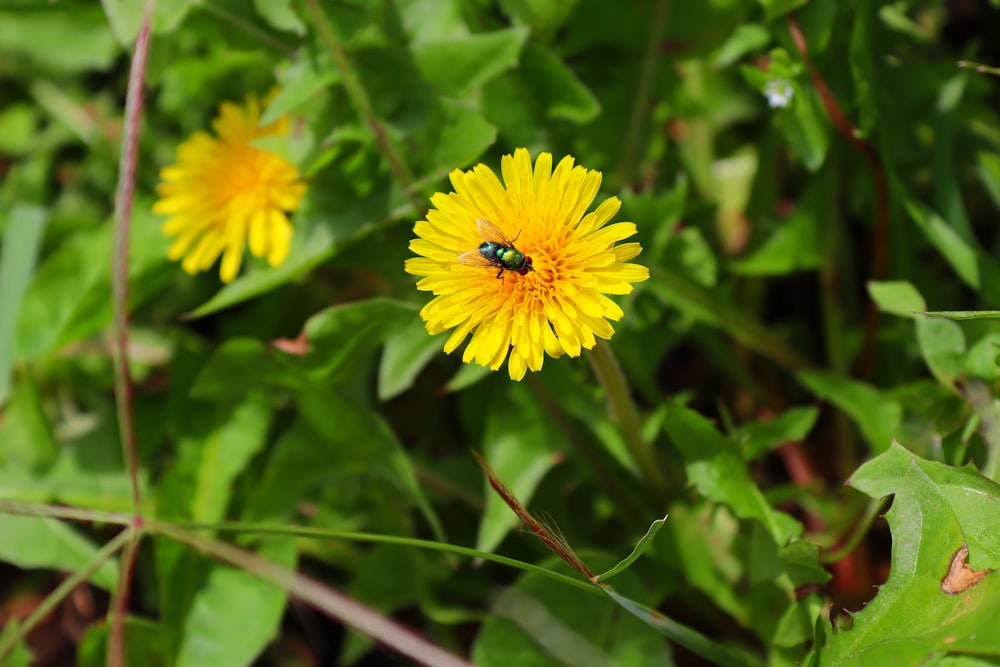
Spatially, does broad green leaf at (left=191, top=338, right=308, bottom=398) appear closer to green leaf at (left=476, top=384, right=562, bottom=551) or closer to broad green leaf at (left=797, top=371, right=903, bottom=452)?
green leaf at (left=476, top=384, right=562, bottom=551)

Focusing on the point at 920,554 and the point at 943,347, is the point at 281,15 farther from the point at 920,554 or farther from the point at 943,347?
the point at 920,554

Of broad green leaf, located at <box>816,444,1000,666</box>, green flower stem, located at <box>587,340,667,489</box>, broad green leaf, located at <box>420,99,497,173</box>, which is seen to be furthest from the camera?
broad green leaf, located at <box>420,99,497,173</box>

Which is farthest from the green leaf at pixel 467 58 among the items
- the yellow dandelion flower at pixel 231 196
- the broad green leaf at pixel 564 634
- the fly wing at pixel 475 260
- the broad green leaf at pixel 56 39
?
the broad green leaf at pixel 56 39

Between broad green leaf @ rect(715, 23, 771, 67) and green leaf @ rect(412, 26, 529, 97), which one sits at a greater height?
green leaf @ rect(412, 26, 529, 97)

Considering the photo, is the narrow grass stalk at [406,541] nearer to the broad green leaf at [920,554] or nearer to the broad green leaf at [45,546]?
the broad green leaf at [920,554]

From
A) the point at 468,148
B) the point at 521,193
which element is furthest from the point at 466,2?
the point at 521,193

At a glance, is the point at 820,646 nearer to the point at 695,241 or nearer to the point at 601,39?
the point at 695,241

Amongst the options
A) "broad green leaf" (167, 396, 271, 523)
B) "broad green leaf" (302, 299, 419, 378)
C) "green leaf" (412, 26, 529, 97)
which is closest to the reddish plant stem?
"green leaf" (412, 26, 529, 97)
